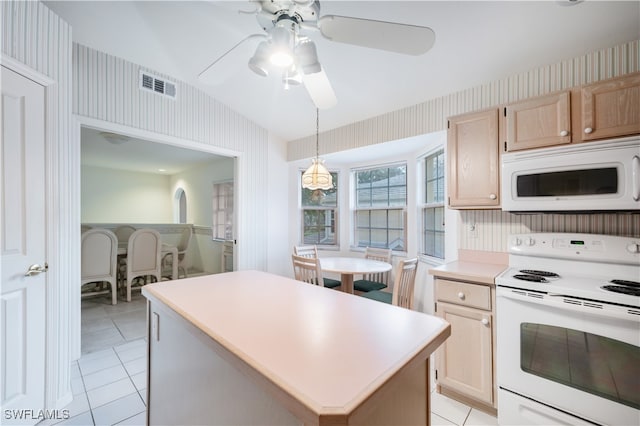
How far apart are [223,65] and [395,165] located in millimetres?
2612

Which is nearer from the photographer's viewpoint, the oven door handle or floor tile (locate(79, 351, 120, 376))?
the oven door handle

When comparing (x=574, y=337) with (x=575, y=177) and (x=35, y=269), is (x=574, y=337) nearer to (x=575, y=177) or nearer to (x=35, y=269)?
(x=575, y=177)

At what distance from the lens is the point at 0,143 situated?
1493 millimetres

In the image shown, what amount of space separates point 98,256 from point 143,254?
61 centimetres

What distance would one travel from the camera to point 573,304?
1417 mm

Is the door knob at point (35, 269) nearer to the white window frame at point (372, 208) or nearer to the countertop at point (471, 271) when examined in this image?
the countertop at point (471, 271)

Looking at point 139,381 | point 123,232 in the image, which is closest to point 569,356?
point 139,381

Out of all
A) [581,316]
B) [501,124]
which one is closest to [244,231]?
[501,124]

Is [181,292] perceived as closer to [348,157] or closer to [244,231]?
[244,231]

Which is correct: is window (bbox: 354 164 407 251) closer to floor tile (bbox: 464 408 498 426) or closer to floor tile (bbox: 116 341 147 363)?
floor tile (bbox: 464 408 498 426)

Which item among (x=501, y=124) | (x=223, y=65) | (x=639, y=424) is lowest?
(x=639, y=424)

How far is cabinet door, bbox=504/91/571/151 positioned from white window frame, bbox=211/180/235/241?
183 inches

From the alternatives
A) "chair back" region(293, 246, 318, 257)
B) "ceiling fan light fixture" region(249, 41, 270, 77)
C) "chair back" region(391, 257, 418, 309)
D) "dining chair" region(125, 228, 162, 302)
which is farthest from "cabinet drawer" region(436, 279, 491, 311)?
"dining chair" region(125, 228, 162, 302)

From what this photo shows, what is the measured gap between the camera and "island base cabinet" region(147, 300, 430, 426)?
1.99ft
